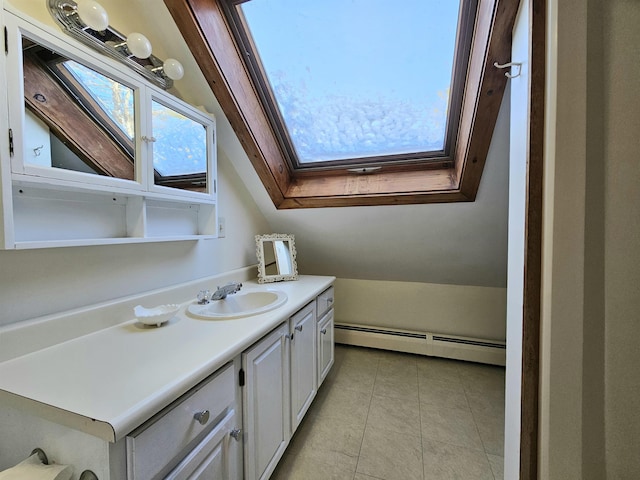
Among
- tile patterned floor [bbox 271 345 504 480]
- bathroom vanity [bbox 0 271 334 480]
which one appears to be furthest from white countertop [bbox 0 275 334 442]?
tile patterned floor [bbox 271 345 504 480]

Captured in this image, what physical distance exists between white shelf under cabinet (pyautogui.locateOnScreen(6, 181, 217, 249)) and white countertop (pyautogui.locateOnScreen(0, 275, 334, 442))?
0.33 metres

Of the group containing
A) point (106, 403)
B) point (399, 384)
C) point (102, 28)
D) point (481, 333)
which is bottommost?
point (399, 384)

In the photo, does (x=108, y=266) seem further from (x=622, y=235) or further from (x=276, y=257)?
(x=622, y=235)

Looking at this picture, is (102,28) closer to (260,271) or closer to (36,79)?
(36,79)

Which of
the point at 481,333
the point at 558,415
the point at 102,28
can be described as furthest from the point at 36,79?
the point at 481,333

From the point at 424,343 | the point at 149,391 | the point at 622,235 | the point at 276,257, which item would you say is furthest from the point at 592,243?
the point at 424,343

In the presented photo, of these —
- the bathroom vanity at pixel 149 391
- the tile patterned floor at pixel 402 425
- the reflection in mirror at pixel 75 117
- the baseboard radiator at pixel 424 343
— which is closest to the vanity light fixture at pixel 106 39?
the reflection in mirror at pixel 75 117

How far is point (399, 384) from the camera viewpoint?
191cm

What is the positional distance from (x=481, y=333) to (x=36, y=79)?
112 inches

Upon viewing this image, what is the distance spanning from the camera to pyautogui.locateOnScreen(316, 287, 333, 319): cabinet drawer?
1.63m

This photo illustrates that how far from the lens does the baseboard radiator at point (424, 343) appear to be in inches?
83.7

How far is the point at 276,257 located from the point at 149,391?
1.39 metres

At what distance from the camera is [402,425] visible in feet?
4.96

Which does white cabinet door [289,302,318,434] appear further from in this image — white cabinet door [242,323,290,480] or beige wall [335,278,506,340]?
beige wall [335,278,506,340]
